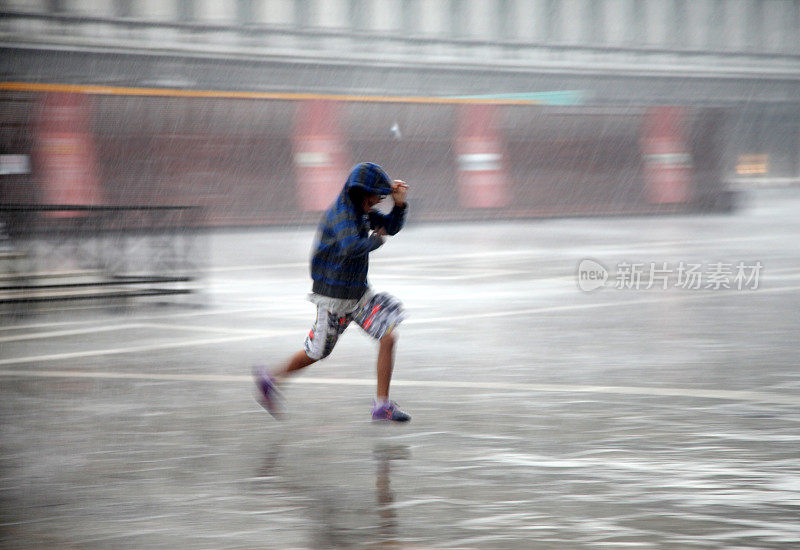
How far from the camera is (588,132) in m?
44.6

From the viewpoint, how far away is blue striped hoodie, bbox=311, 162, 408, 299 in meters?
7.86

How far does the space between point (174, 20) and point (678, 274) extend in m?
28.3

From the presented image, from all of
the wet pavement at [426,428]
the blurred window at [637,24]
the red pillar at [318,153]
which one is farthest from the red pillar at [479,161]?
the wet pavement at [426,428]

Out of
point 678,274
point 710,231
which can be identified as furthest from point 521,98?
point 678,274

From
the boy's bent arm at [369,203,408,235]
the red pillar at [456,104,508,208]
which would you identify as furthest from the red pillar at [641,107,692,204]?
the boy's bent arm at [369,203,408,235]

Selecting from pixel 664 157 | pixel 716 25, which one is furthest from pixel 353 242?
pixel 716 25

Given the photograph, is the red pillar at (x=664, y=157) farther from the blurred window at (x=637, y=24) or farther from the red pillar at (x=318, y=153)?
the blurred window at (x=637, y=24)

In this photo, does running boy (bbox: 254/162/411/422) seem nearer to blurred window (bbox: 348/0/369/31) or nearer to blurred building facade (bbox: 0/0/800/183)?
blurred building facade (bbox: 0/0/800/183)

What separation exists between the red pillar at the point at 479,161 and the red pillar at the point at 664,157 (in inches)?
231

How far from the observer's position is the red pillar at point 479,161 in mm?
43094

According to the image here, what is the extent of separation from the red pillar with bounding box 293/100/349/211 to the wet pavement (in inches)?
910

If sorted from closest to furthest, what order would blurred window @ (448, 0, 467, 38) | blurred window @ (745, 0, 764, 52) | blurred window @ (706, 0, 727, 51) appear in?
blurred window @ (448, 0, 467, 38), blurred window @ (706, 0, 727, 51), blurred window @ (745, 0, 764, 52)

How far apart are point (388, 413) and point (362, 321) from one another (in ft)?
1.91

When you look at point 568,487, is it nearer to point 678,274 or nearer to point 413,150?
point 678,274
